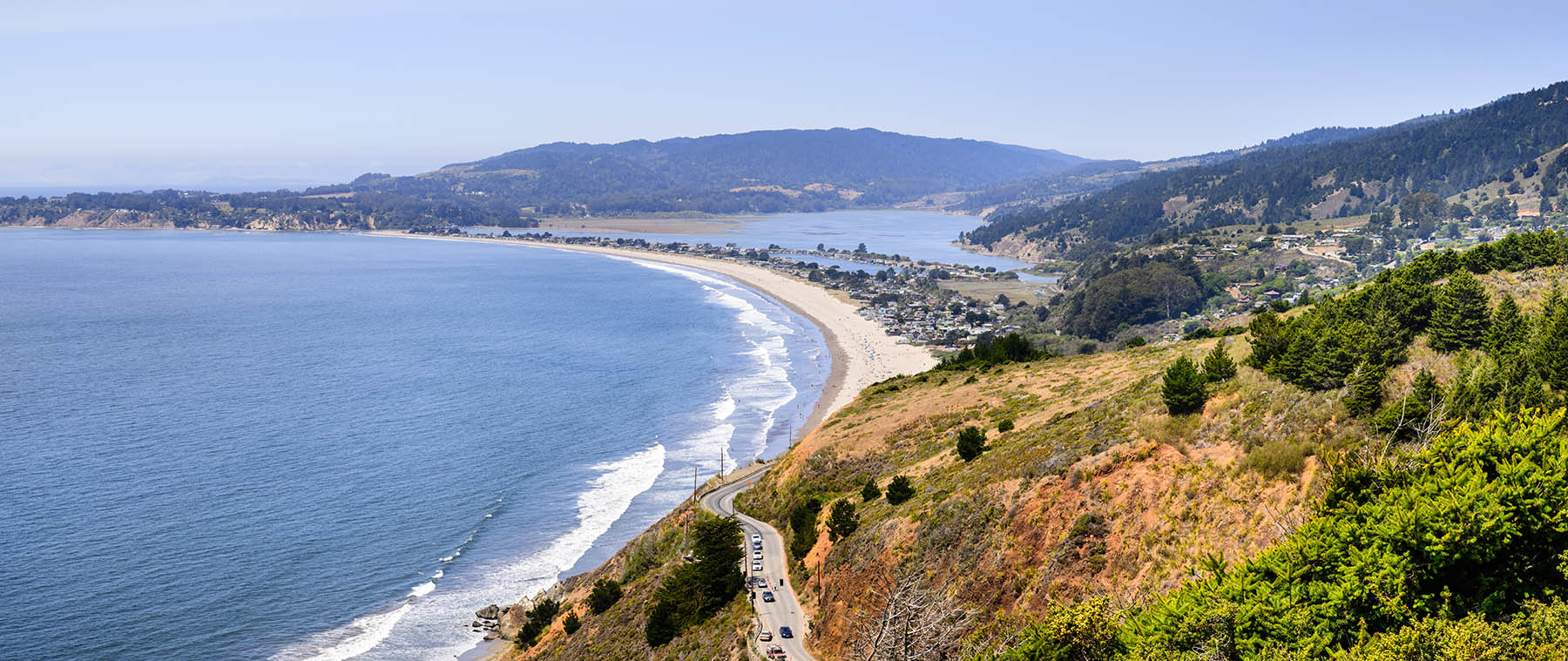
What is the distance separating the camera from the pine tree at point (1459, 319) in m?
27.2

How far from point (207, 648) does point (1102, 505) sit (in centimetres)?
3575

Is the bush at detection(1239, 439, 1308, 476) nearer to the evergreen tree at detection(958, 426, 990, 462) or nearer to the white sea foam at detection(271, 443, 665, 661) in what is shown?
the evergreen tree at detection(958, 426, 990, 462)

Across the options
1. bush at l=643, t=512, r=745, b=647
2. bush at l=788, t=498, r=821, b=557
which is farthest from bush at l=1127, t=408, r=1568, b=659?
bush at l=788, t=498, r=821, b=557

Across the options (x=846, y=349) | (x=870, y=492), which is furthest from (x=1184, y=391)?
(x=846, y=349)

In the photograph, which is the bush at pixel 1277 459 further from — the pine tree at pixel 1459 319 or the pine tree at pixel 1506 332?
the pine tree at pixel 1459 319

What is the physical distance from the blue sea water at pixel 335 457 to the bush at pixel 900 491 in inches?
806

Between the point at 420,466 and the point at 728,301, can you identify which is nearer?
the point at 420,466

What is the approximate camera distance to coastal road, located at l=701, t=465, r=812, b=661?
2767 cm

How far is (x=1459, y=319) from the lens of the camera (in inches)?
1080

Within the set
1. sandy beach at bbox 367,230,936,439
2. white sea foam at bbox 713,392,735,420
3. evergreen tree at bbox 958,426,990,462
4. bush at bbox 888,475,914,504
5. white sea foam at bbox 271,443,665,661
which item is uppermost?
evergreen tree at bbox 958,426,990,462

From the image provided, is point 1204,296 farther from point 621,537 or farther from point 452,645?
point 452,645

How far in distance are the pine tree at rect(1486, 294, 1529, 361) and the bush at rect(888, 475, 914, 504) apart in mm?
17663

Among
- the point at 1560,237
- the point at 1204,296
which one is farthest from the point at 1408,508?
the point at 1204,296

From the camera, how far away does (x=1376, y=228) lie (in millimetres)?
151125
